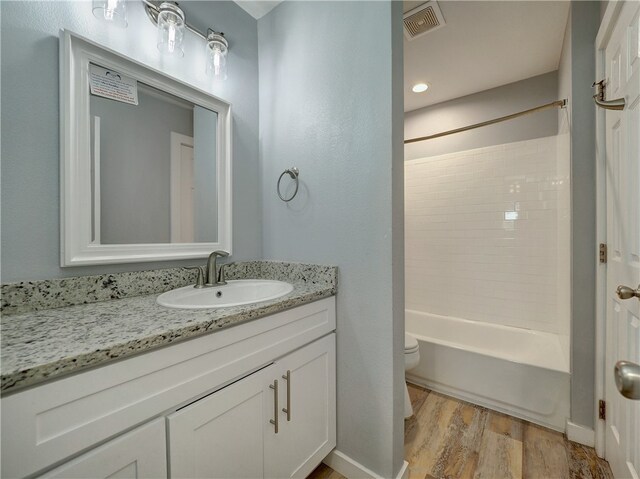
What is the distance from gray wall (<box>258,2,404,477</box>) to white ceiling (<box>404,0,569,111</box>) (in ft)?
2.25

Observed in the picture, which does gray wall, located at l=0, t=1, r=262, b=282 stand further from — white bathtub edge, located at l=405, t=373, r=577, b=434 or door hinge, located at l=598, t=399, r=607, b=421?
door hinge, located at l=598, t=399, r=607, b=421

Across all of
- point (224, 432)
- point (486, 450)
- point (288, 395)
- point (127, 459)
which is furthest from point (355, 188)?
point (486, 450)

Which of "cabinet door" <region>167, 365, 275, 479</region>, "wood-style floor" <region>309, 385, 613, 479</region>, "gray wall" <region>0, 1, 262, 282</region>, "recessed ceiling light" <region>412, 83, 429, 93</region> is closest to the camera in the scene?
"cabinet door" <region>167, 365, 275, 479</region>

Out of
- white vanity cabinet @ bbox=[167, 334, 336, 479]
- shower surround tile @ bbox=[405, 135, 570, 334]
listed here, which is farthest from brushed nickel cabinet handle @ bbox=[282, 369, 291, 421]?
shower surround tile @ bbox=[405, 135, 570, 334]

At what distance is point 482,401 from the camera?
70.7 inches

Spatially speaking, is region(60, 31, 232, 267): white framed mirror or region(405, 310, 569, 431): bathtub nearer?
region(60, 31, 232, 267): white framed mirror

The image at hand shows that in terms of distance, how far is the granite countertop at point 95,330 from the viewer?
0.54 metres

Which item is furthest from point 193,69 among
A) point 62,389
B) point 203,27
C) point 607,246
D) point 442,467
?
point 442,467

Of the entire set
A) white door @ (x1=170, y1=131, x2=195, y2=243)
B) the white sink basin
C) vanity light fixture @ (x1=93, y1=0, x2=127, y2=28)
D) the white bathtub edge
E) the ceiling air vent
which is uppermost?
the ceiling air vent

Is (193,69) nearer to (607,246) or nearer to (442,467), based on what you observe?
(607,246)

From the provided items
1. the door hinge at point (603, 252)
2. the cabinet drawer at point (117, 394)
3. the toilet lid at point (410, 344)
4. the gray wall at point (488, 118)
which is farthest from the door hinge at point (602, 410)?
the gray wall at point (488, 118)

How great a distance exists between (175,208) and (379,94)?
1058mm

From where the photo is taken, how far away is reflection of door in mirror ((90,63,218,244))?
3.56 feet

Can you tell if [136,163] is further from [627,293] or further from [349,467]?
[627,293]
